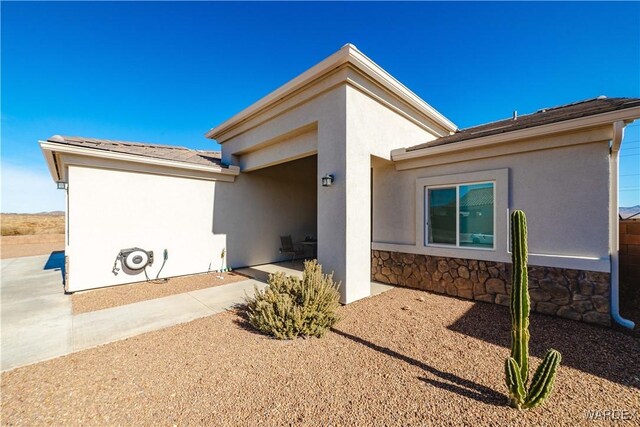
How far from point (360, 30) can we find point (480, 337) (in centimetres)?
995

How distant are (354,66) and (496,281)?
6.28m

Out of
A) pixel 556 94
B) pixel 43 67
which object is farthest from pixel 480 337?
pixel 43 67

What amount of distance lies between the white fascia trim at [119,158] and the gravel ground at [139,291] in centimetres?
390

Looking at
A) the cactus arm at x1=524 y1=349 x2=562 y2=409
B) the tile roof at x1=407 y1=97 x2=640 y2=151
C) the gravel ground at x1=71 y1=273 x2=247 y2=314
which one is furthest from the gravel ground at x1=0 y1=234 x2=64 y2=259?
the cactus arm at x1=524 y1=349 x2=562 y2=409

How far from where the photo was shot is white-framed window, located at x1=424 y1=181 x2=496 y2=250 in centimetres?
633

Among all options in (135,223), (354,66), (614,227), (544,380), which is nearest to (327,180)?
(354,66)

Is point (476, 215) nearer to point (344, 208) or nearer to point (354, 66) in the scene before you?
point (344, 208)

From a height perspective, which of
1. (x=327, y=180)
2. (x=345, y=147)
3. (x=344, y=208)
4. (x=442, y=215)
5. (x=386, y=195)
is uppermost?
(x=345, y=147)

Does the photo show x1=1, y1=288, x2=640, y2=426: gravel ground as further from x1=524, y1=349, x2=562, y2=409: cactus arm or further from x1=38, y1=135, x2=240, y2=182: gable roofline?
x1=38, y1=135, x2=240, y2=182: gable roofline

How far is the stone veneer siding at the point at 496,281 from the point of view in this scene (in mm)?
4988

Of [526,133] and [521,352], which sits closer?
[521,352]

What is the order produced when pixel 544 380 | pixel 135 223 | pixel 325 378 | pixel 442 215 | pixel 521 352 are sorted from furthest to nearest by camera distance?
1. pixel 135 223
2. pixel 442 215
3. pixel 325 378
4. pixel 521 352
5. pixel 544 380

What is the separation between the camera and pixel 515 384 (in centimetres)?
271

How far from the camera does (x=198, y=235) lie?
30.6 ft
